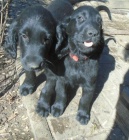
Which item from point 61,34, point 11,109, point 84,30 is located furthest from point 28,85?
point 84,30

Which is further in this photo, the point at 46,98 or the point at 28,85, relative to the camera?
the point at 28,85

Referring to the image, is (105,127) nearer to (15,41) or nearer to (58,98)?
(58,98)

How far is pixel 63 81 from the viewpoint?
337 cm

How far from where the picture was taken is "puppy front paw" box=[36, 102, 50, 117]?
342 centimetres

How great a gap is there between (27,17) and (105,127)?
159 cm

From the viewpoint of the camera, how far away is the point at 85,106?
3.41 m

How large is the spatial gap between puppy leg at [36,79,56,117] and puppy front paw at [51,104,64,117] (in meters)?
0.07

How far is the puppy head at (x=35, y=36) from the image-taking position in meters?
2.80

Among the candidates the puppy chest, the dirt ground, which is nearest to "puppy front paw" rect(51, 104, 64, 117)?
the dirt ground

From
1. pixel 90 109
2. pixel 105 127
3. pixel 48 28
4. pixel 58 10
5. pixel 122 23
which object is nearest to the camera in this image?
pixel 48 28

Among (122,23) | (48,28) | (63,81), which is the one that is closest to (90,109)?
(63,81)

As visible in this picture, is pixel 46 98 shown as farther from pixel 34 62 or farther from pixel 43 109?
pixel 34 62

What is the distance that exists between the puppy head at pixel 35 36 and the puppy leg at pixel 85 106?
0.69 meters

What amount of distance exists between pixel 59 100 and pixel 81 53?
738 millimetres
